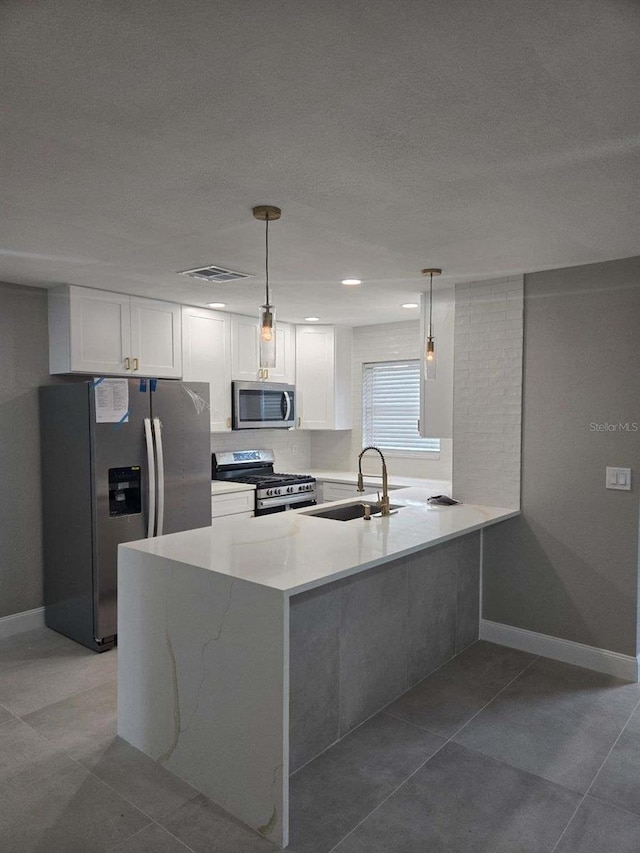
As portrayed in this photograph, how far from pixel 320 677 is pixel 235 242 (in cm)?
204

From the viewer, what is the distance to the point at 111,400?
3686 millimetres

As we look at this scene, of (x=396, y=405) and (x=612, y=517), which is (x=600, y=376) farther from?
(x=396, y=405)

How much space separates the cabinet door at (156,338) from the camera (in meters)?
4.18

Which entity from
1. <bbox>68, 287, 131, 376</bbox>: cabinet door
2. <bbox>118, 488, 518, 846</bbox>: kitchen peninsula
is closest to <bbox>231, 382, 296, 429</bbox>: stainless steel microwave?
<bbox>68, 287, 131, 376</bbox>: cabinet door

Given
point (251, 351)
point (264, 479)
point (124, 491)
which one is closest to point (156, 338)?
point (251, 351)

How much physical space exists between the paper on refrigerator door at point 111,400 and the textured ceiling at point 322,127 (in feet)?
2.78

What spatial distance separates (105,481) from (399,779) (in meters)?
2.37

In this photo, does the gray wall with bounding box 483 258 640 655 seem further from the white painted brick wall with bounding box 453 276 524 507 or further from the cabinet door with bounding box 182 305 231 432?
the cabinet door with bounding box 182 305 231 432

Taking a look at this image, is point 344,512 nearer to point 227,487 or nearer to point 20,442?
point 227,487

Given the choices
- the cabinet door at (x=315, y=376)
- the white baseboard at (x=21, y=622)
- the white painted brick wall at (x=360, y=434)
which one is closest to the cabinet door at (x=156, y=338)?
the cabinet door at (x=315, y=376)

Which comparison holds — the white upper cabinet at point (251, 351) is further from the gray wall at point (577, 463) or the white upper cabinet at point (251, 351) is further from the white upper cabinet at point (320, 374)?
the gray wall at point (577, 463)

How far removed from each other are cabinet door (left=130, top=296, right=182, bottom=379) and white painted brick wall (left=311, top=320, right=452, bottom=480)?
195cm

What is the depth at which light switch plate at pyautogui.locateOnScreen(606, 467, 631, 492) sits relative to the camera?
3205 mm

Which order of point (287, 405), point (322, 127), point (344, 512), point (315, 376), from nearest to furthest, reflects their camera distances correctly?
1. point (322, 127)
2. point (344, 512)
3. point (287, 405)
4. point (315, 376)
